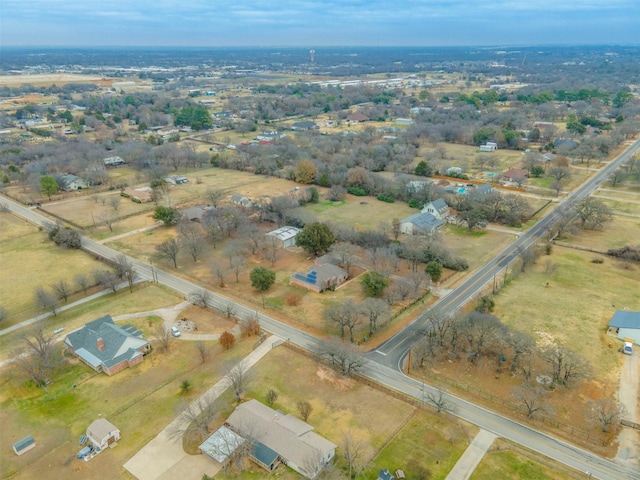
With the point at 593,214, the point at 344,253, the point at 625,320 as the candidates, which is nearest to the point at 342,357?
the point at 344,253

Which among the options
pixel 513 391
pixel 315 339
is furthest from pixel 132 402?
pixel 513 391

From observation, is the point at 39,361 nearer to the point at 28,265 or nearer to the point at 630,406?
the point at 28,265

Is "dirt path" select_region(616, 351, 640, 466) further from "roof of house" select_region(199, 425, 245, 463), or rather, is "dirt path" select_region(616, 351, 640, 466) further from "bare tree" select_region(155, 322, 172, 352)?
"bare tree" select_region(155, 322, 172, 352)

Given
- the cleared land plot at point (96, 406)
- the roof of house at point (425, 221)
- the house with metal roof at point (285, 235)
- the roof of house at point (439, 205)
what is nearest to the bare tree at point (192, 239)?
the house with metal roof at point (285, 235)

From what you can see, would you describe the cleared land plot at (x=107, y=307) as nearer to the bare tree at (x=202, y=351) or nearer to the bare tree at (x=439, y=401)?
the bare tree at (x=202, y=351)

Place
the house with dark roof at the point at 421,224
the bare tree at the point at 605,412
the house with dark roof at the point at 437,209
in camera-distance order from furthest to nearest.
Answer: the house with dark roof at the point at 437,209 → the house with dark roof at the point at 421,224 → the bare tree at the point at 605,412

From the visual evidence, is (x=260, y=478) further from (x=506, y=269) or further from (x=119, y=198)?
(x=119, y=198)
